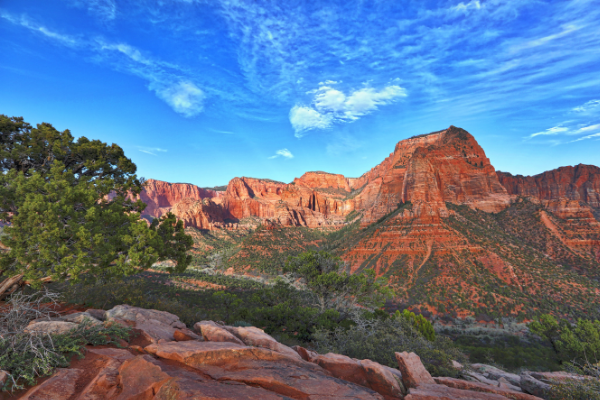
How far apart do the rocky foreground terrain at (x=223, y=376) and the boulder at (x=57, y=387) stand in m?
0.02

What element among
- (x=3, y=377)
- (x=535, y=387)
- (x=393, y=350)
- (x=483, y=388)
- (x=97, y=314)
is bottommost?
(x=535, y=387)

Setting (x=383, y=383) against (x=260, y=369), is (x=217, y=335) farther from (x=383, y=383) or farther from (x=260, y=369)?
(x=383, y=383)

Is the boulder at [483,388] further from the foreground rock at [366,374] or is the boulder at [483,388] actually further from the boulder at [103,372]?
the boulder at [103,372]

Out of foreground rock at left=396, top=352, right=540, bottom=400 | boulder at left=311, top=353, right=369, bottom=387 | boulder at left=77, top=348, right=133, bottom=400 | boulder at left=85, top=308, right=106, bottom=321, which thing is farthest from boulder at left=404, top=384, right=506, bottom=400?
boulder at left=85, top=308, right=106, bottom=321

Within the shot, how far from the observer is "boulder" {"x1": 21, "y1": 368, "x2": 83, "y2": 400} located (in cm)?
543

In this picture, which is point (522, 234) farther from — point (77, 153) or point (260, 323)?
point (77, 153)

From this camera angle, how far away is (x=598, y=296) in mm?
48219

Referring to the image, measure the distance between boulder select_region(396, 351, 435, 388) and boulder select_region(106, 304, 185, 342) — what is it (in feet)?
28.2

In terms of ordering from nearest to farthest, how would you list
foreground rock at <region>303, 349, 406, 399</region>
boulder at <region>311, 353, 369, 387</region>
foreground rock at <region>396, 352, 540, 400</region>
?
foreground rock at <region>396, 352, 540, 400</region>, foreground rock at <region>303, 349, 406, 399</region>, boulder at <region>311, 353, 369, 387</region>

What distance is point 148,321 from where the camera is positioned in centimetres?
1038

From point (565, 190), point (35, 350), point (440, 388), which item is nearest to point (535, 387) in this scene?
point (440, 388)

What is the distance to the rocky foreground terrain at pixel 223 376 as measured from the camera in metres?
5.62

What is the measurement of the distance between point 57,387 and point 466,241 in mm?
73992

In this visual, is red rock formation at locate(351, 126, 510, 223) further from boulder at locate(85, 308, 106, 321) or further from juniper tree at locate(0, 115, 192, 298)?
boulder at locate(85, 308, 106, 321)
